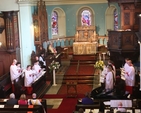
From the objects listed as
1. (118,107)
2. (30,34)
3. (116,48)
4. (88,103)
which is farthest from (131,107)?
(30,34)

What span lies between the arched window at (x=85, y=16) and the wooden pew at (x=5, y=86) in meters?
10.4

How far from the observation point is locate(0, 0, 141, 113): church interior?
13477 mm

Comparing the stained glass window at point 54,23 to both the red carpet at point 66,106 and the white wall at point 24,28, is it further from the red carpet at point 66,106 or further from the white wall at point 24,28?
the red carpet at point 66,106

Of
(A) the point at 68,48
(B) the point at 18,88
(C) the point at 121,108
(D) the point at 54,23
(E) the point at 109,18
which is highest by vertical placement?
(E) the point at 109,18

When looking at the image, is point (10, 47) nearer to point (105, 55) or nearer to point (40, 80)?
point (40, 80)

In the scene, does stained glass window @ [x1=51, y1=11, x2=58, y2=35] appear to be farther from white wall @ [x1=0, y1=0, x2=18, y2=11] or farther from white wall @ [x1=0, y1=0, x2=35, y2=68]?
white wall @ [x1=0, y1=0, x2=18, y2=11]

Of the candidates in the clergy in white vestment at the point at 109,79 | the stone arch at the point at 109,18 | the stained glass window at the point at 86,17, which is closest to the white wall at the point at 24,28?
the stained glass window at the point at 86,17

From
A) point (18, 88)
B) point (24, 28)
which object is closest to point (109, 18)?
point (24, 28)

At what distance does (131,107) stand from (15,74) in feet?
25.6

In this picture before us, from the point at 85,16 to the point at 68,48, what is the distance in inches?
115

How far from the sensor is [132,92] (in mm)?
13531

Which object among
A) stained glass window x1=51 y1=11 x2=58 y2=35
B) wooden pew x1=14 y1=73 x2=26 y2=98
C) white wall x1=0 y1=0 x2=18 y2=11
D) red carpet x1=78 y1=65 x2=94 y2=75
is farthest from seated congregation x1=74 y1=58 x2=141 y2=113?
stained glass window x1=51 y1=11 x2=58 y2=35

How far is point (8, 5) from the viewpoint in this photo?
18.7 meters

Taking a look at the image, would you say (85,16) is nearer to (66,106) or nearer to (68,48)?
(68,48)
